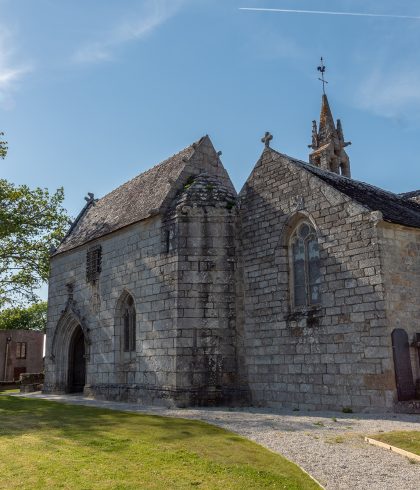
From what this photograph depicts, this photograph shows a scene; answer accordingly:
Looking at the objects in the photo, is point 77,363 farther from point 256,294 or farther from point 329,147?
point 329,147

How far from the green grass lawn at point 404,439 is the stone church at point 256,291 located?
3.01 m

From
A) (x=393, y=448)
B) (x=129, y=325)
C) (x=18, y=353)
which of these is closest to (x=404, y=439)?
(x=393, y=448)

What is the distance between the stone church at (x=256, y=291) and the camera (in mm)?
11891

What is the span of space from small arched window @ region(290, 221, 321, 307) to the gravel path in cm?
302

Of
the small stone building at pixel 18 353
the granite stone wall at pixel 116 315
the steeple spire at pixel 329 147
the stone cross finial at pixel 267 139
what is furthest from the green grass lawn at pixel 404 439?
the small stone building at pixel 18 353

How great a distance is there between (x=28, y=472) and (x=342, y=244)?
29.2 feet

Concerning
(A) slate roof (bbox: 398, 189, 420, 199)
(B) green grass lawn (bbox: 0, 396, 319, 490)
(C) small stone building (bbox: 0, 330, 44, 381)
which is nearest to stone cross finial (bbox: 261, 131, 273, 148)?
(A) slate roof (bbox: 398, 189, 420, 199)

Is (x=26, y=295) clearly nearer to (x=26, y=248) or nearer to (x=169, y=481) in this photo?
(x=26, y=248)

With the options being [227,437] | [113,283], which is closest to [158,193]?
[113,283]

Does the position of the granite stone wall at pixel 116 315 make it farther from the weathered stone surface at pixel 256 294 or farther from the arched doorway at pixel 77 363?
the arched doorway at pixel 77 363

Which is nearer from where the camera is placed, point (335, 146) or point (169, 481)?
point (169, 481)

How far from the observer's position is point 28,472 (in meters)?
6.11

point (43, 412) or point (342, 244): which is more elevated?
point (342, 244)

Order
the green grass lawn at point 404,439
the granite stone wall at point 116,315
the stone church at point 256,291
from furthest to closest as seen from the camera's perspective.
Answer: the granite stone wall at point 116,315 < the stone church at point 256,291 < the green grass lawn at point 404,439
